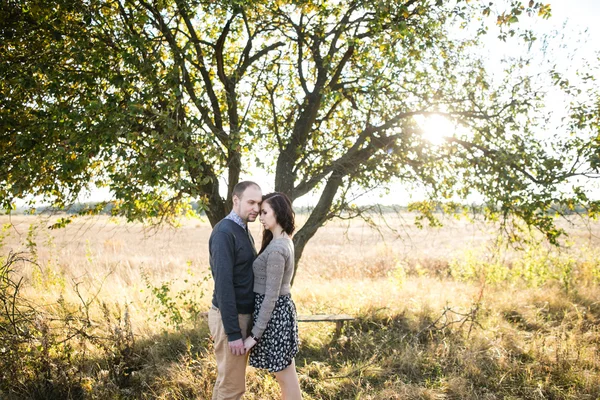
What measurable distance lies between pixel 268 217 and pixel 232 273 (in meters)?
0.54

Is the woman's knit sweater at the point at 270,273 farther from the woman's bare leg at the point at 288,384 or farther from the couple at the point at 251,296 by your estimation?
the woman's bare leg at the point at 288,384

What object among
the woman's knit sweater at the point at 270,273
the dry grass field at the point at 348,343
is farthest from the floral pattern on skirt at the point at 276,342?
the dry grass field at the point at 348,343

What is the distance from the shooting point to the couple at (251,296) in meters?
3.17

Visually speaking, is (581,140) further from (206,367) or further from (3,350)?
(3,350)

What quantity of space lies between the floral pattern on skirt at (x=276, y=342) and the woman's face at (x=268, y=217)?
1.84 ft

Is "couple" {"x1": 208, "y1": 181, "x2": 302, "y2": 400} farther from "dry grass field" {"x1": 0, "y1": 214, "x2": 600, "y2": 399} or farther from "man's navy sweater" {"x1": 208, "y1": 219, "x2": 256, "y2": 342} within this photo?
"dry grass field" {"x1": 0, "y1": 214, "x2": 600, "y2": 399}

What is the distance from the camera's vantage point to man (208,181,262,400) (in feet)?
10.3

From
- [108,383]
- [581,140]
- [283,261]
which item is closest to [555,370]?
[581,140]

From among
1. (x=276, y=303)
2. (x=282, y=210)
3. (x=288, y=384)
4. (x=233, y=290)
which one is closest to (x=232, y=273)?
(x=233, y=290)

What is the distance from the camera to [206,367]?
4.79 m

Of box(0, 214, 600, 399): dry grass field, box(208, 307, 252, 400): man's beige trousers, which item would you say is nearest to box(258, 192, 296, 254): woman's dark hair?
box(208, 307, 252, 400): man's beige trousers

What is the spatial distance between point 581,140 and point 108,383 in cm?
668

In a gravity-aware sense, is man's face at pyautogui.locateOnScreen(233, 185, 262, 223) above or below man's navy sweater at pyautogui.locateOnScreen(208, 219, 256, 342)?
above

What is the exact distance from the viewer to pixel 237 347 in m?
3.17
